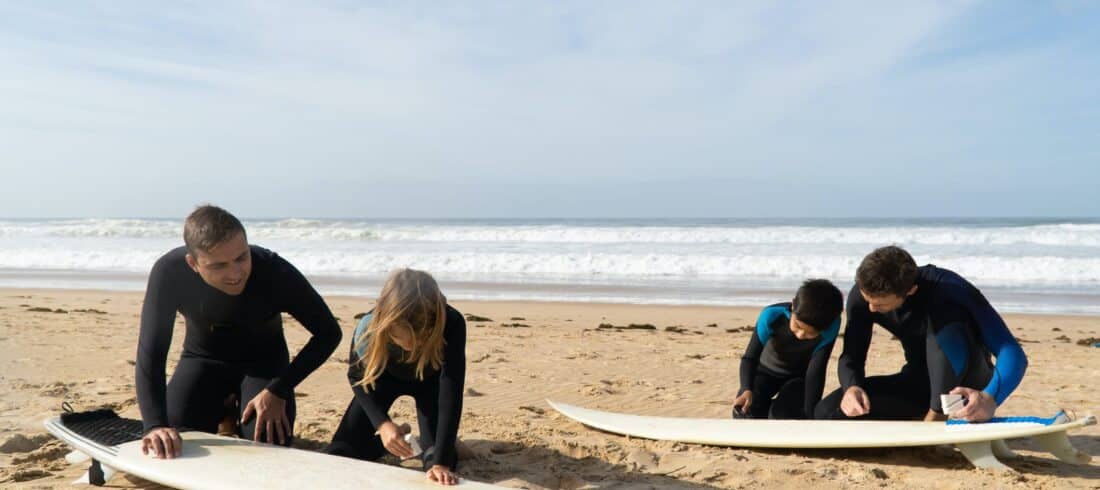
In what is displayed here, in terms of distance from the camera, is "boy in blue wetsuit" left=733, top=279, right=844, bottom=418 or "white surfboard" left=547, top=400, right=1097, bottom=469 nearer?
"white surfboard" left=547, top=400, right=1097, bottom=469

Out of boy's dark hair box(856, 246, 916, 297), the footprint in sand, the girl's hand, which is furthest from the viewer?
the footprint in sand

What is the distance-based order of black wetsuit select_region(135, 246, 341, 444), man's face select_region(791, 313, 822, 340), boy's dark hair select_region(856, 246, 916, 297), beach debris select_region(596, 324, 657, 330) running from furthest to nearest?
beach debris select_region(596, 324, 657, 330), man's face select_region(791, 313, 822, 340), boy's dark hair select_region(856, 246, 916, 297), black wetsuit select_region(135, 246, 341, 444)

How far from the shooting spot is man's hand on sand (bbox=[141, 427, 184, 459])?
3125mm

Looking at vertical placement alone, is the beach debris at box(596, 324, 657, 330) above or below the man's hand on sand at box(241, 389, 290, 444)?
below

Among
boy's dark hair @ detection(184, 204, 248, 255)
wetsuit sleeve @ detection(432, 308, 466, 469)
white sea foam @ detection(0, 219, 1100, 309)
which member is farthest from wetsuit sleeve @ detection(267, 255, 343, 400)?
white sea foam @ detection(0, 219, 1100, 309)

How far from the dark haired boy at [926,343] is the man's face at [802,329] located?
0.18 m

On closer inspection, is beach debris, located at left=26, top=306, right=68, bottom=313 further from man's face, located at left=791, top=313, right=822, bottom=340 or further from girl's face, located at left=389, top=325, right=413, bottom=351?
man's face, located at left=791, top=313, right=822, bottom=340

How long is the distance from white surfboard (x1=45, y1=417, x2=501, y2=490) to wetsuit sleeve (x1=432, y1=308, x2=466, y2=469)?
0.47 ft

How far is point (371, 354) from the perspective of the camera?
3.24 metres

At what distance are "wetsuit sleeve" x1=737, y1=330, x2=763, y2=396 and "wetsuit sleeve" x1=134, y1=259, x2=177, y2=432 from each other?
287 cm

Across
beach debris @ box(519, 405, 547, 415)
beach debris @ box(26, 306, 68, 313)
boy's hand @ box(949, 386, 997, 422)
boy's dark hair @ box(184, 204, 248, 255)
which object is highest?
boy's dark hair @ box(184, 204, 248, 255)

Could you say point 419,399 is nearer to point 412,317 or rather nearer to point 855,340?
point 412,317

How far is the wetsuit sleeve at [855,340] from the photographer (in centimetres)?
392

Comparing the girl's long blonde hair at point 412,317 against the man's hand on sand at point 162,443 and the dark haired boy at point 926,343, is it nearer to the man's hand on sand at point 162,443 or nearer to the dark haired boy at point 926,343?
the man's hand on sand at point 162,443
